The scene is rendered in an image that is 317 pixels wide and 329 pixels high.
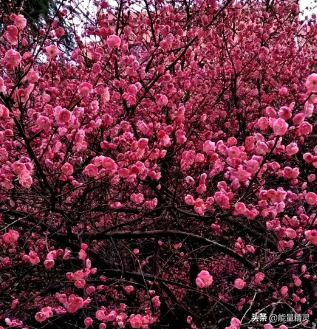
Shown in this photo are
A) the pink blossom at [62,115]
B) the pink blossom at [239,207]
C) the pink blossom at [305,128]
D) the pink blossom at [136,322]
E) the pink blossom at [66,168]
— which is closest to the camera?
the pink blossom at [62,115]

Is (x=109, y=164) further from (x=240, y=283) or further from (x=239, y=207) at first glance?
(x=240, y=283)

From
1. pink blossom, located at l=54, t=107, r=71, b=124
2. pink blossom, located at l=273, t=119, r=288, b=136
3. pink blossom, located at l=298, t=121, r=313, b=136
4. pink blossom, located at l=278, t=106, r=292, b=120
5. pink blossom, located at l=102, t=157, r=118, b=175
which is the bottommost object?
pink blossom, located at l=102, t=157, r=118, b=175

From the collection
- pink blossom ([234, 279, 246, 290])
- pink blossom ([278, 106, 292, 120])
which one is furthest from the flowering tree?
pink blossom ([234, 279, 246, 290])

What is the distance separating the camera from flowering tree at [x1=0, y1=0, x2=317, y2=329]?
3.44m

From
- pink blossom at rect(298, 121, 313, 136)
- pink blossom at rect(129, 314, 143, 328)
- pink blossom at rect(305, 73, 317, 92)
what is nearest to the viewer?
pink blossom at rect(305, 73, 317, 92)

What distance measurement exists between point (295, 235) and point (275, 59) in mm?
3694

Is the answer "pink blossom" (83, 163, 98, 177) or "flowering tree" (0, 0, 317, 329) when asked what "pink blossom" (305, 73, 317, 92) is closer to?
"flowering tree" (0, 0, 317, 329)

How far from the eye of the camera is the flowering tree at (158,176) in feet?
11.3

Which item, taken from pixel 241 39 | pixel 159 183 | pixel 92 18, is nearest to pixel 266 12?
pixel 241 39

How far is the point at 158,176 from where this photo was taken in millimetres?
3943

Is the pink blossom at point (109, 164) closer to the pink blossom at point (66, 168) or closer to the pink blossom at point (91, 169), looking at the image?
the pink blossom at point (91, 169)

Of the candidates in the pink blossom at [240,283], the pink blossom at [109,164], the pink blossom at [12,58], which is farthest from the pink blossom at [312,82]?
the pink blossom at [240,283]

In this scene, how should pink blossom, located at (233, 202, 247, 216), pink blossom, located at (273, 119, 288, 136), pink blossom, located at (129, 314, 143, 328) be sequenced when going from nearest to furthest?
pink blossom, located at (273, 119, 288, 136) < pink blossom, located at (233, 202, 247, 216) < pink blossom, located at (129, 314, 143, 328)

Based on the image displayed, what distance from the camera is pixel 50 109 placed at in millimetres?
3717
